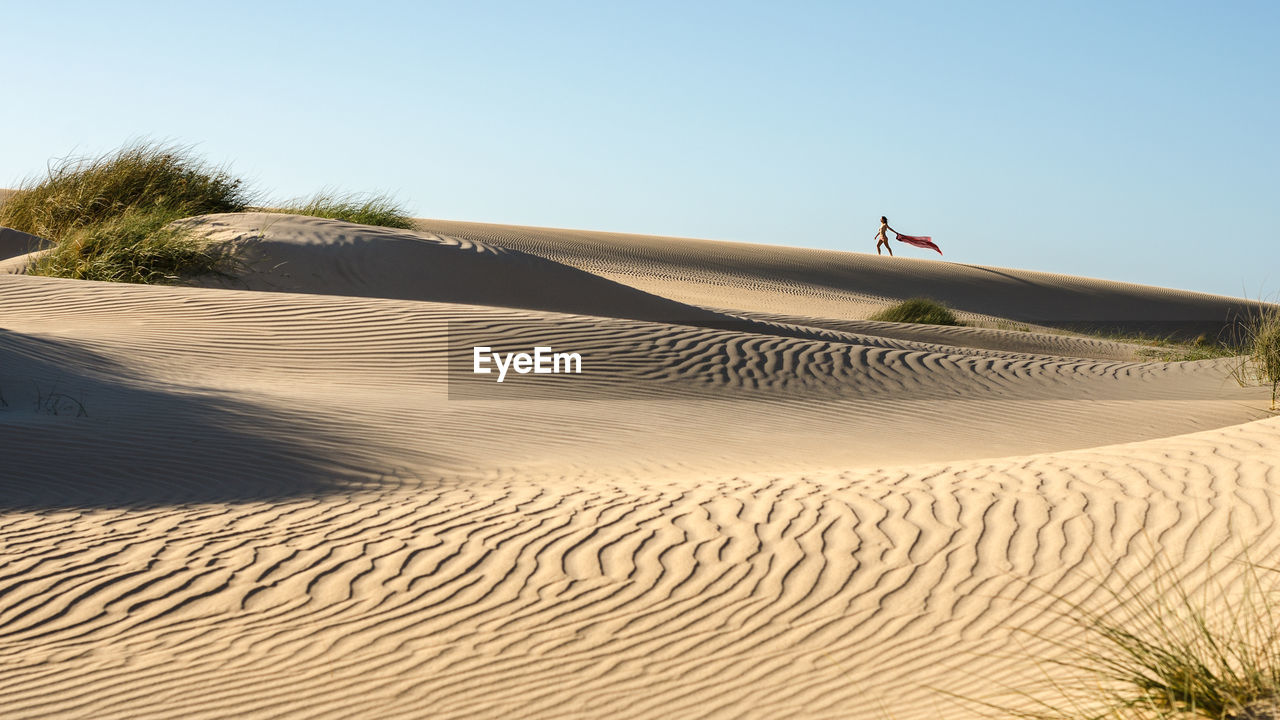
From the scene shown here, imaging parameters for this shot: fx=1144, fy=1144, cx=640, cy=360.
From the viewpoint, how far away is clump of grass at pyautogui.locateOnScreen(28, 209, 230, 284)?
16.1 m

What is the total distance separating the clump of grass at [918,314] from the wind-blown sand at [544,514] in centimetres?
1119

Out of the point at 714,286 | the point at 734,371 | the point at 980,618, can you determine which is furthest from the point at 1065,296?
the point at 980,618

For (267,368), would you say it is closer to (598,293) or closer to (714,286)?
(598,293)

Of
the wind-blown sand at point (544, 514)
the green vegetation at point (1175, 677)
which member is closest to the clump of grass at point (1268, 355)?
the wind-blown sand at point (544, 514)

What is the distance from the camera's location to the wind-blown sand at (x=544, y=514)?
14.0 ft

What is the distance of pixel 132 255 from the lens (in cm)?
1623

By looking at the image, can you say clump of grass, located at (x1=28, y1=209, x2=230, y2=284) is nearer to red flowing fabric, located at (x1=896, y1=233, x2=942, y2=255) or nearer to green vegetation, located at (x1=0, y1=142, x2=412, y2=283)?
green vegetation, located at (x1=0, y1=142, x2=412, y2=283)

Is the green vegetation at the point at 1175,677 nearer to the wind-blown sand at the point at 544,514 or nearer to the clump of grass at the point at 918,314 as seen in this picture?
the wind-blown sand at the point at 544,514

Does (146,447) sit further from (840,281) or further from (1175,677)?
(840,281)

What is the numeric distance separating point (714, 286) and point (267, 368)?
894 inches

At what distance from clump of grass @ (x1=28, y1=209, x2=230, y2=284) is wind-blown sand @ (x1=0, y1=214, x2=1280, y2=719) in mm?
2265

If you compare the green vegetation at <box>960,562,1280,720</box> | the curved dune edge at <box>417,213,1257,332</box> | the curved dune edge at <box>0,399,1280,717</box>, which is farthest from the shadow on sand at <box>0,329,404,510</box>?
the curved dune edge at <box>417,213,1257,332</box>

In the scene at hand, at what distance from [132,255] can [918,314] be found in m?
16.2

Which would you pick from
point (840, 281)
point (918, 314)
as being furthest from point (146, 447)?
point (840, 281)
